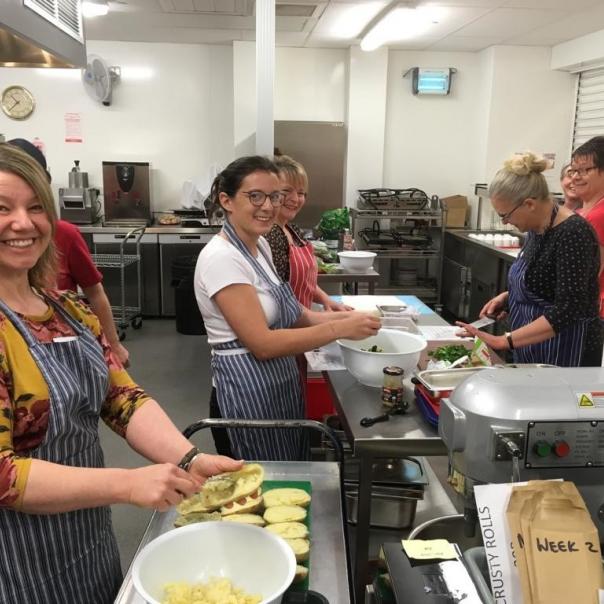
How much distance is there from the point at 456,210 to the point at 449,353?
14.7 ft

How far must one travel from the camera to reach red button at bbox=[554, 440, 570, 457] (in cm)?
94

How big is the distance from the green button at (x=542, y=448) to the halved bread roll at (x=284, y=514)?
1.75ft

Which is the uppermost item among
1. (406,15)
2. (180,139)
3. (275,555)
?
(406,15)

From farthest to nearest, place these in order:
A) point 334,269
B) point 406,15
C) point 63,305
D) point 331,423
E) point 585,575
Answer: point 406,15, point 334,269, point 331,423, point 63,305, point 585,575

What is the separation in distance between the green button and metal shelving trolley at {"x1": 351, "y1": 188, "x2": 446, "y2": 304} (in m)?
4.92

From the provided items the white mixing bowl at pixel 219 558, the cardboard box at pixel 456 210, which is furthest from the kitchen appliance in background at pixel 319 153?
the white mixing bowl at pixel 219 558

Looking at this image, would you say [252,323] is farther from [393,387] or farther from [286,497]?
[286,497]

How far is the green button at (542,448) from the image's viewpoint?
0.94 m

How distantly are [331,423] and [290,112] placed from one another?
451 cm

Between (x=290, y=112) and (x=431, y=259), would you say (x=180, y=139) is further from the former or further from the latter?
(x=431, y=259)

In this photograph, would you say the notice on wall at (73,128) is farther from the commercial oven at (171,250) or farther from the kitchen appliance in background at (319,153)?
the kitchen appliance in background at (319,153)

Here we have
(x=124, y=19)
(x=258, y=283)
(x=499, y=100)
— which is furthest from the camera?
(x=499, y=100)

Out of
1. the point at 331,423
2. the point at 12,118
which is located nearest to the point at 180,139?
the point at 12,118

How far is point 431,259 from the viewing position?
6.14 m
